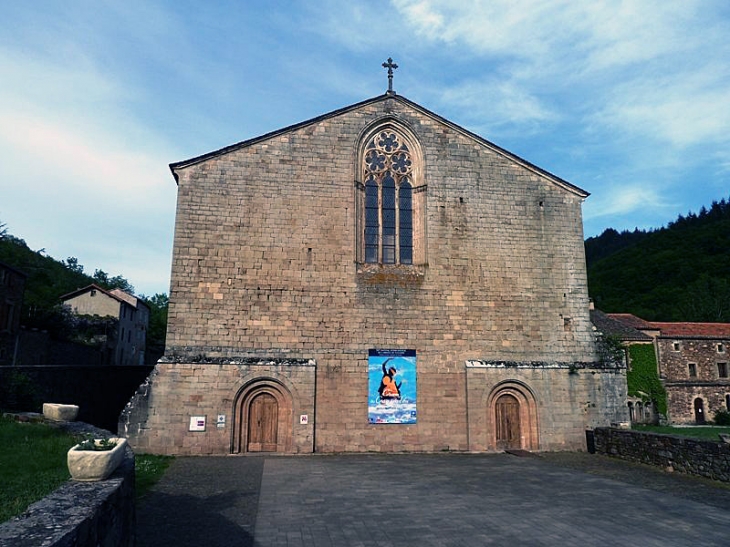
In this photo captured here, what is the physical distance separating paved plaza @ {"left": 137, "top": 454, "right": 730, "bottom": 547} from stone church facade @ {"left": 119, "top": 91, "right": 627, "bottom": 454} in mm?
2268

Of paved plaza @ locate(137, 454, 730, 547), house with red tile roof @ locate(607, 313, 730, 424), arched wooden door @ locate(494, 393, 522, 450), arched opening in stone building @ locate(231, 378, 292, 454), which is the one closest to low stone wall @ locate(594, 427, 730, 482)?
paved plaza @ locate(137, 454, 730, 547)

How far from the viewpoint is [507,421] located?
17.4 meters

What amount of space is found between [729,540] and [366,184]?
45.9 feet

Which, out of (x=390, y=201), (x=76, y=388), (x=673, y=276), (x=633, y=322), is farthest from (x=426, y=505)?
(x=673, y=276)

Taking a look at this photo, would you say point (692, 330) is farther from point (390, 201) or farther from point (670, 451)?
point (390, 201)

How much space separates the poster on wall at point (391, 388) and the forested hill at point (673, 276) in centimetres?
4626

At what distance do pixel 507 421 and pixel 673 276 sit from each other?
53.4 meters

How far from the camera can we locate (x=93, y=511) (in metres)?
4.09

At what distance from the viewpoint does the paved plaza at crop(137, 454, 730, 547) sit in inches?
291

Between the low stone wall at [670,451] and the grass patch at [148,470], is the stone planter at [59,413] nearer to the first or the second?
the grass patch at [148,470]

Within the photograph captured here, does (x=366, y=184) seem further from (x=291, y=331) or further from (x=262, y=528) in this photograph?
(x=262, y=528)

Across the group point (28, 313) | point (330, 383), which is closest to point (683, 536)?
point (330, 383)

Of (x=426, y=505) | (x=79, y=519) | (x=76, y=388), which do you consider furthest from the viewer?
(x=76, y=388)

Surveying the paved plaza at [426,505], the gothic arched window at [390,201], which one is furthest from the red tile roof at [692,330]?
the paved plaza at [426,505]
